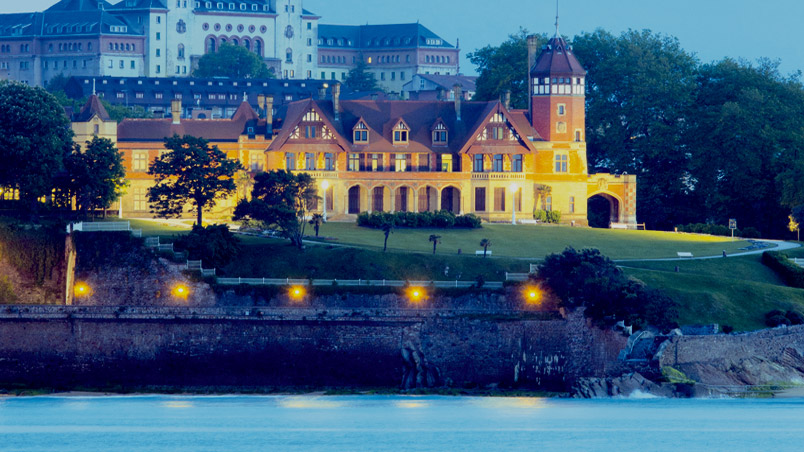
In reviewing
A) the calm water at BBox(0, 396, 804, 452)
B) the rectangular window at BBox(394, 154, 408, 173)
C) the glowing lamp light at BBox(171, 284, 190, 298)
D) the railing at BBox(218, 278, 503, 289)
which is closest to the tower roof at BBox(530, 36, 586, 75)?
the rectangular window at BBox(394, 154, 408, 173)

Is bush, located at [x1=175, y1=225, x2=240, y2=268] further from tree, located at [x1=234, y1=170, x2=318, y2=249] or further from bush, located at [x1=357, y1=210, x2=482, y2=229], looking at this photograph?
bush, located at [x1=357, y1=210, x2=482, y2=229]

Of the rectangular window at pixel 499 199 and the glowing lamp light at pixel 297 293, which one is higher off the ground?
the rectangular window at pixel 499 199

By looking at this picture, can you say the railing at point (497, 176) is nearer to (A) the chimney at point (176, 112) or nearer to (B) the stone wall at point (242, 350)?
(A) the chimney at point (176, 112)

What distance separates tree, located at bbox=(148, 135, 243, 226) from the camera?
118m

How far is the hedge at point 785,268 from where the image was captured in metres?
109

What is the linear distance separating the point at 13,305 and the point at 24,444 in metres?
16.3

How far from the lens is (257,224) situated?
114 meters

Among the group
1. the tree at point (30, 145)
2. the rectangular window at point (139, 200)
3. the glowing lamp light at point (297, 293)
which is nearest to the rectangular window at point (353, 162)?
the rectangular window at point (139, 200)

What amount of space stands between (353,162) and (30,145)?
28.9 m

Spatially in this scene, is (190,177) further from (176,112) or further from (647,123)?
(647,123)

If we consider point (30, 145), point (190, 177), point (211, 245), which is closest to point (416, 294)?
point (211, 245)

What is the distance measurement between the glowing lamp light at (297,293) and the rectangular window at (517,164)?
3789cm

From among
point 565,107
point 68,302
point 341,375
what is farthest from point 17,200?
point 565,107

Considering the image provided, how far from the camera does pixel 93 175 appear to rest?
375 ft
